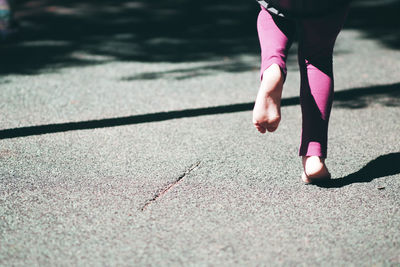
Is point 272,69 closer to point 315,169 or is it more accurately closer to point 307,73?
point 307,73

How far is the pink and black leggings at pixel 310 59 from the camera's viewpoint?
102 inches

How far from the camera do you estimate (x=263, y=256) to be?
6.95 feet

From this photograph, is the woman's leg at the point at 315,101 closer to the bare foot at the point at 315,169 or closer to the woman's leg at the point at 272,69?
the bare foot at the point at 315,169

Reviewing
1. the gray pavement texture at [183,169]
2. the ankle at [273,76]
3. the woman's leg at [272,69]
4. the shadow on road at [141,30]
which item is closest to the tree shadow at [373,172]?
the gray pavement texture at [183,169]

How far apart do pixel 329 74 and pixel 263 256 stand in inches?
42.1

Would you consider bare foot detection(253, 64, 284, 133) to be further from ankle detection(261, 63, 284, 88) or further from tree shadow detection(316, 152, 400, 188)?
tree shadow detection(316, 152, 400, 188)

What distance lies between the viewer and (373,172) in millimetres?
2973

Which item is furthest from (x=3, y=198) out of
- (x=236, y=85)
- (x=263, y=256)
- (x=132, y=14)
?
(x=132, y=14)

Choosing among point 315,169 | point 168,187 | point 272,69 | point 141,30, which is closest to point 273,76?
point 272,69

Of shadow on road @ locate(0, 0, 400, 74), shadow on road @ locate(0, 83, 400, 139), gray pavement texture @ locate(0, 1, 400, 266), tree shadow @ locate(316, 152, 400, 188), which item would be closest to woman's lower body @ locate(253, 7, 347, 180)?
tree shadow @ locate(316, 152, 400, 188)

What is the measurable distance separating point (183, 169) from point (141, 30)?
4064 mm

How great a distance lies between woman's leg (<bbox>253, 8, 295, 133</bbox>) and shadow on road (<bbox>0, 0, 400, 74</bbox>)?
97.6 inches

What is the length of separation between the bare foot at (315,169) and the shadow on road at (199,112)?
4.30ft

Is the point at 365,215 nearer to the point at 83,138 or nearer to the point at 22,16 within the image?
the point at 83,138
